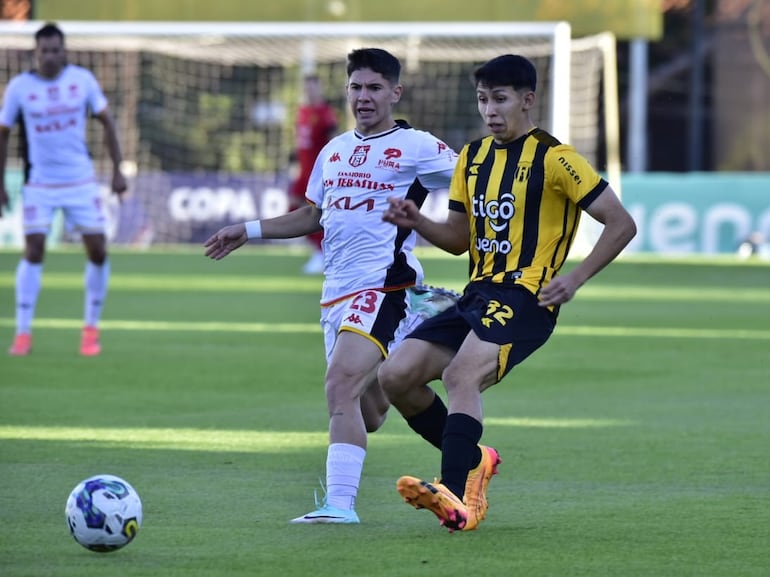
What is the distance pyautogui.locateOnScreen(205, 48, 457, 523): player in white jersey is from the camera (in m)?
6.79

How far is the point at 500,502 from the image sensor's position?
6.96 metres

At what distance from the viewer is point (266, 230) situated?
7129mm

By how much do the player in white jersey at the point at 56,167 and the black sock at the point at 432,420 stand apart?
6338 mm

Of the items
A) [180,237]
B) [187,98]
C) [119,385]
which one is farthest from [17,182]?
[119,385]

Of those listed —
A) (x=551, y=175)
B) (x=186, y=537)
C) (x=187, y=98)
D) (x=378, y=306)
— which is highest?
(x=187, y=98)

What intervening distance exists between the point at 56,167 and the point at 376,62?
21.8ft

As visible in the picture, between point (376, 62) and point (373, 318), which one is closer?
point (373, 318)

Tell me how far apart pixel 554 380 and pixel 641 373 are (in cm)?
72

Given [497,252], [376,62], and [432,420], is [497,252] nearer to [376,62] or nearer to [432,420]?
[432,420]

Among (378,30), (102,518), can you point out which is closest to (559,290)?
(102,518)

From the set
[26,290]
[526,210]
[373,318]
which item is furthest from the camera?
[26,290]

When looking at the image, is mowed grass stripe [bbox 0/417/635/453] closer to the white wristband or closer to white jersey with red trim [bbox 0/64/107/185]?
the white wristband

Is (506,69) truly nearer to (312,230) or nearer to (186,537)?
(312,230)

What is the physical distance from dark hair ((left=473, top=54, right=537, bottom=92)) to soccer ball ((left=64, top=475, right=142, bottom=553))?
6.98ft
